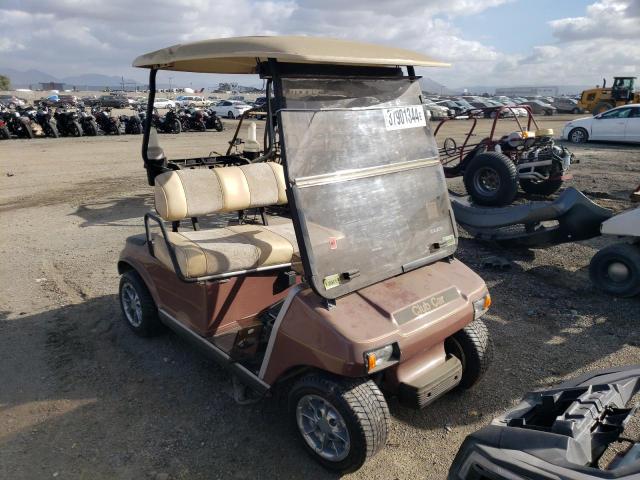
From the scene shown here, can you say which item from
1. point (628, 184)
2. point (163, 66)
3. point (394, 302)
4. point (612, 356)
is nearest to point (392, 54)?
point (394, 302)

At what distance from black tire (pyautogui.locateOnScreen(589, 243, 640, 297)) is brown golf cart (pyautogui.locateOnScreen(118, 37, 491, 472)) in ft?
8.86

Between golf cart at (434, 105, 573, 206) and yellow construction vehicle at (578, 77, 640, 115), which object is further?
yellow construction vehicle at (578, 77, 640, 115)

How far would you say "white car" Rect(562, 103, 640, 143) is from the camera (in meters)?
16.5

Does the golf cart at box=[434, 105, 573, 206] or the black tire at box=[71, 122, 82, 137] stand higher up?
the black tire at box=[71, 122, 82, 137]

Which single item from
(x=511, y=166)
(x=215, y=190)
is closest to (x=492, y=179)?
(x=511, y=166)

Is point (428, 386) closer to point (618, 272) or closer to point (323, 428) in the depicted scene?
point (323, 428)

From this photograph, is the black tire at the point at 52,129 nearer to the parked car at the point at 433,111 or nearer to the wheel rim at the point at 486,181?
the parked car at the point at 433,111

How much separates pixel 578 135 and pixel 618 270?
14799 mm

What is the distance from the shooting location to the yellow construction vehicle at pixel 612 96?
27.8 meters

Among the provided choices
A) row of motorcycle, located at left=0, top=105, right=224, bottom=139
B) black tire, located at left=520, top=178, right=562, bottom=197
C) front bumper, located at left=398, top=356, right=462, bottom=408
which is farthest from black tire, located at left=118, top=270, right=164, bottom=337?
row of motorcycle, located at left=0, top=105, right=224, bottom=139

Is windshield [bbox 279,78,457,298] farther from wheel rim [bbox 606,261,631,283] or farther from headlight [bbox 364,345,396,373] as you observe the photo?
wheel rim [bbox 606,261,631,283]

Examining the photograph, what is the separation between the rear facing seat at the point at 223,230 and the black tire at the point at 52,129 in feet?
59.0

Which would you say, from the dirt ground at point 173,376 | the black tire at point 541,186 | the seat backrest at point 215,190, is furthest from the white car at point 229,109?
the seat backrest at point 215,190

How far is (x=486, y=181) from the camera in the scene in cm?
820
